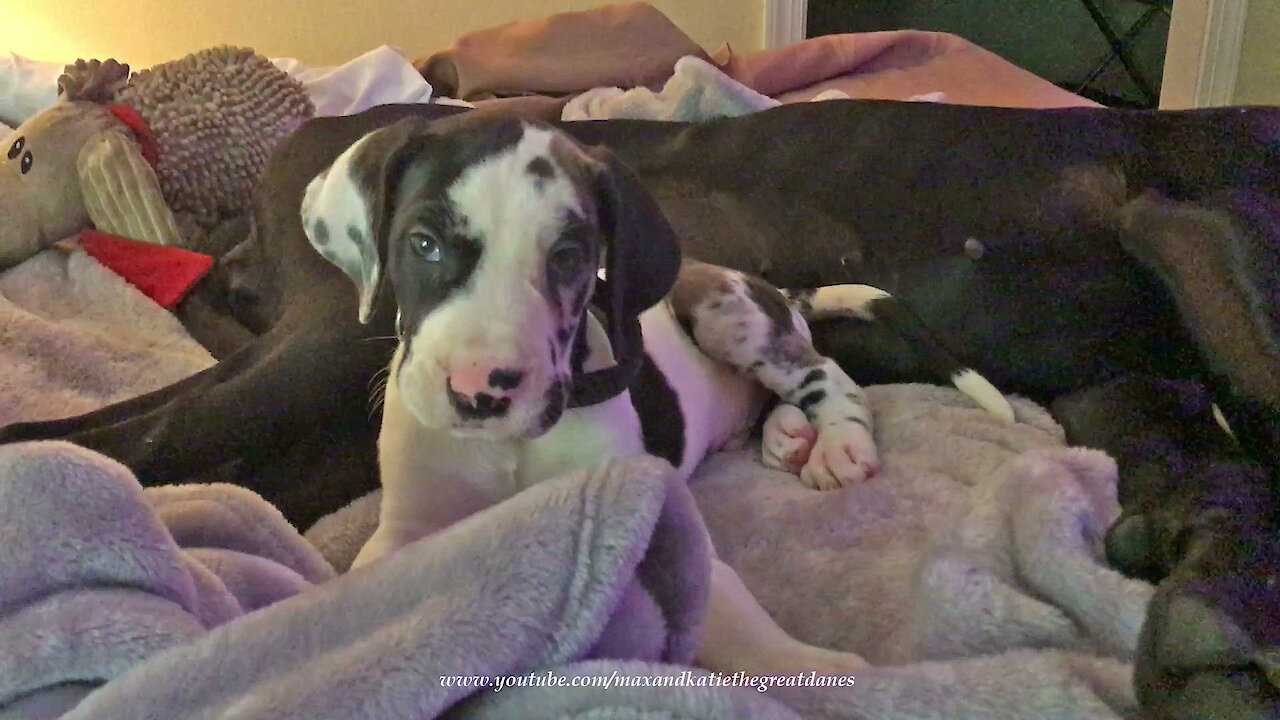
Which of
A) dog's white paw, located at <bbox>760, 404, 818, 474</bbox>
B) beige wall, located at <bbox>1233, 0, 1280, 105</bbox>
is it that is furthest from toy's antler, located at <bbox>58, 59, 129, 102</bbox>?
→ beige wall, located at <bbox>1233, 0, 1280, 105</bbox>

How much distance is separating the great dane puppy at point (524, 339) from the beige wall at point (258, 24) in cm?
313

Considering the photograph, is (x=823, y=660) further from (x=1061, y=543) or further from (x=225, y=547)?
(x=225, y=547)

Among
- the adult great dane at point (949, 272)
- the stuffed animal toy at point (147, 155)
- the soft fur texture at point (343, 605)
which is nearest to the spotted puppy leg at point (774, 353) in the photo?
the adult great dane at point (949, 272)

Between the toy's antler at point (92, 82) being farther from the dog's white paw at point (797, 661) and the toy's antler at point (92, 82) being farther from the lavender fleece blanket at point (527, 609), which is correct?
the dog's white paw at point (797, 661)

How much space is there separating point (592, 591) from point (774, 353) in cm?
112

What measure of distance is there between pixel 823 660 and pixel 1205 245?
946 mm

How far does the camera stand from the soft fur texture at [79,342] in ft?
6.12

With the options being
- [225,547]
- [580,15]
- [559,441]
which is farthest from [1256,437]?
[580,15]

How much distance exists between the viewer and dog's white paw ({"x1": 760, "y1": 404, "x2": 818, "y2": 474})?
170 cm

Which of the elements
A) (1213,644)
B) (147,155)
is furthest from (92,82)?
(1213,644)

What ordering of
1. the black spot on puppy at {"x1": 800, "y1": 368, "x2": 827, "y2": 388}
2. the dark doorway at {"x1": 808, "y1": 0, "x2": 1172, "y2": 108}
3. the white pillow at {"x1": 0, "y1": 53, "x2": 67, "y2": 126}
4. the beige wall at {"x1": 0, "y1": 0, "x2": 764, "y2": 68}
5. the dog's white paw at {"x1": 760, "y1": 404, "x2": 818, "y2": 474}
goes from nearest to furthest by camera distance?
the dog's white paw at {"x1": 760, "y1": 404, "x2": 818, "y2": 474}
the black spot on puppy at {"x1": 800, "y1": 368, "x2": 827, "y2": 388}
the white pillow at {"x1": 0, "y1": 53, "x2": 67, "y2": 126}
the beige wall at {"x1": 0, "y1": 0, "x2": 764, "y2": 68}
the dark doorway at {"x1": 808, "y1": 0, "x2": 1172, "y2": 108}

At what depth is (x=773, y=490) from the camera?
156 cm

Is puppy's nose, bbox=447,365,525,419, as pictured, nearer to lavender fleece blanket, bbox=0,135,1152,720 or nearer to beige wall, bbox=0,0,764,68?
lavender fleece blanket, bbox=0,135,1152,720

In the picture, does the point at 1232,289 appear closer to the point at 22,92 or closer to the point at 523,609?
the point at 523,609
